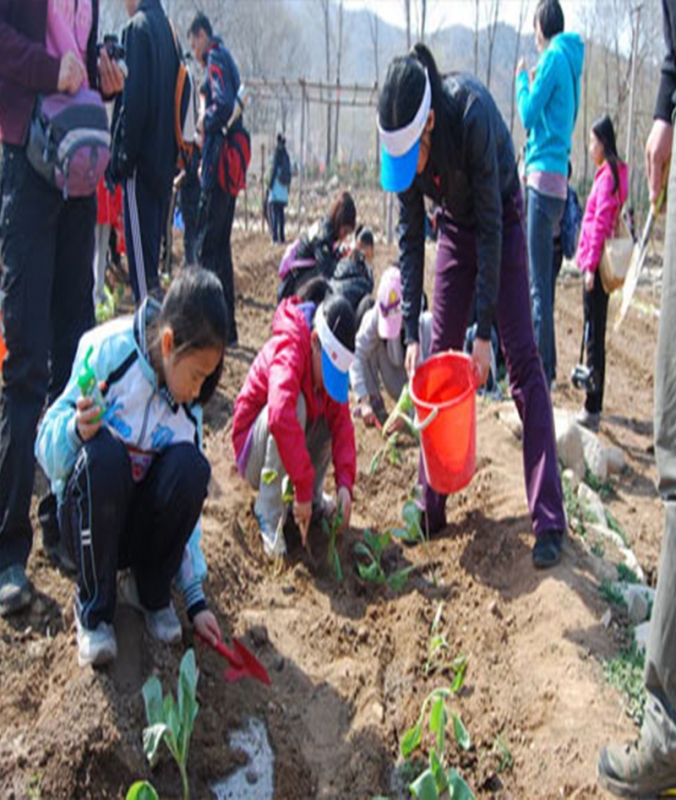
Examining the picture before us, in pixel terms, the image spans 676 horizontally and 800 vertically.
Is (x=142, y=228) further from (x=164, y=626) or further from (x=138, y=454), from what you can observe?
(x=164, y=626)

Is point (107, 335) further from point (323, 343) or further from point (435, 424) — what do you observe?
point (435, 424)

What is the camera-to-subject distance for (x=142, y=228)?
4.79m

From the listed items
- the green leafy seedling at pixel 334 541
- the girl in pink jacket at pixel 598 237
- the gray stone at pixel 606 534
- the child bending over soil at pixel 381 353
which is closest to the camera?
the green leafy seedling at pixel 334 541

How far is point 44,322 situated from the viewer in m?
2.85

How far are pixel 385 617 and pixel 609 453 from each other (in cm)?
256

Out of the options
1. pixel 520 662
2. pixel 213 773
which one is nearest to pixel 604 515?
pixel 520 662

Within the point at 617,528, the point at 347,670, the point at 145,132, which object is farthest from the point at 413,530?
the point at 145,132

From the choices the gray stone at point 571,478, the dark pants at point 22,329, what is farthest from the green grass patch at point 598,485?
the dark pants at point 22,329

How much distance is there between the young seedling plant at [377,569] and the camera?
3410mm

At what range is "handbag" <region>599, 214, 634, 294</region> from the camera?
18.6 feet

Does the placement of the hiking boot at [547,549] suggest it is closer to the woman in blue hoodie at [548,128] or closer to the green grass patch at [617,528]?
the green grass patch at [617,528]

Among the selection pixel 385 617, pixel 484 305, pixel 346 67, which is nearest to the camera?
pixel 484 305

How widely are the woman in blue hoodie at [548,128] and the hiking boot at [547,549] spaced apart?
1.96 metres

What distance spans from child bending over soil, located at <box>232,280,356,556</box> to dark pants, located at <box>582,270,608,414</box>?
253cm
